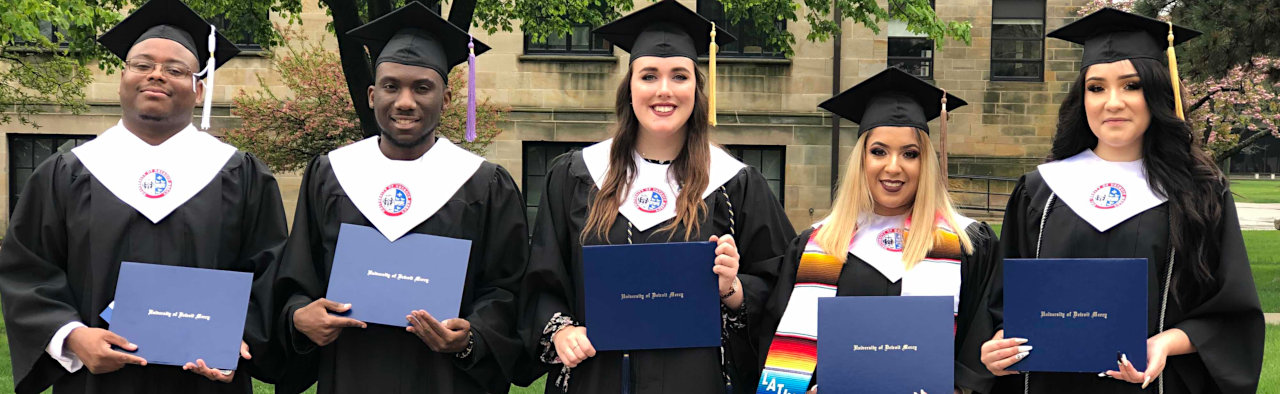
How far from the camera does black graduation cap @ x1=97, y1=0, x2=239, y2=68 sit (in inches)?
143

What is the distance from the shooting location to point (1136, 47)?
338cm

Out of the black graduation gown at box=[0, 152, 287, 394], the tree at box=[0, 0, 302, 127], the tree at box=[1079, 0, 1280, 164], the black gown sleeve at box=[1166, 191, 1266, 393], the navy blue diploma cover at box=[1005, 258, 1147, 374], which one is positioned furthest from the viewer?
the tree at box=[1079, 0, 1280, 164]

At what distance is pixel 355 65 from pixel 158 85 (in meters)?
3.63

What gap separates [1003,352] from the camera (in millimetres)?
3105

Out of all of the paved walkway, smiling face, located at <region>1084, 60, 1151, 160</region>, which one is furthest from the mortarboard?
the paved walkway

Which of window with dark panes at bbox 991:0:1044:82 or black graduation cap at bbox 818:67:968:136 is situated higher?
window with dark panes at bbox 991:0:1044:82

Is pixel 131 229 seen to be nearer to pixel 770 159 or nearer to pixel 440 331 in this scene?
pixel 440 331

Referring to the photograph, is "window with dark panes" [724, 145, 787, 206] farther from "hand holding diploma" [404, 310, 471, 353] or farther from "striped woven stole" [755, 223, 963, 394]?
"hand holding diploma" [404, 310, 471, 353]

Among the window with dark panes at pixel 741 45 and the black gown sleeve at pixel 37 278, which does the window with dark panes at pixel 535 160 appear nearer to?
the window with dark panes at pixel 741 45

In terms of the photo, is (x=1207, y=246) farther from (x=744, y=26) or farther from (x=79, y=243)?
(x=744, y=26)

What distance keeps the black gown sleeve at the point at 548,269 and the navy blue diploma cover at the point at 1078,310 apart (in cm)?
141

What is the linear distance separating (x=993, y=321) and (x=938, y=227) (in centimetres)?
34

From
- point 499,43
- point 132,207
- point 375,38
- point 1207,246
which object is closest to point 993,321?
point 1207,246

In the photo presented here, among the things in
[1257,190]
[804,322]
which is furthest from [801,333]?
[1257,190]
